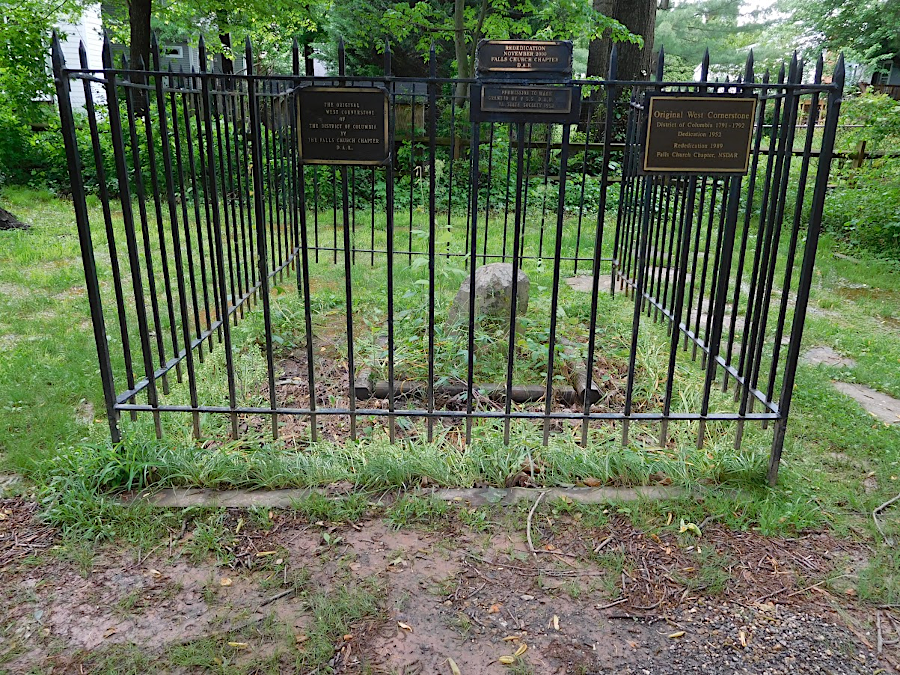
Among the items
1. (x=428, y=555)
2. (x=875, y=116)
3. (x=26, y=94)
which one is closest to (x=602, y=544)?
(x=428, y=555)

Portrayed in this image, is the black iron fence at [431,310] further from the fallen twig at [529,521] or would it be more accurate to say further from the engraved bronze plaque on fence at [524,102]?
the fallen twig at [529,521]

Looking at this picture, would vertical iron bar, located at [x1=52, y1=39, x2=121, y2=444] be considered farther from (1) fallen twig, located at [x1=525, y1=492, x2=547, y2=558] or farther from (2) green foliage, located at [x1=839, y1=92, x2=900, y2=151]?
(2) green foliage, located at [x1=839, y1=92, x2=900, y2=151]

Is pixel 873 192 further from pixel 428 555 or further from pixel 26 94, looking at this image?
pixel 26 94

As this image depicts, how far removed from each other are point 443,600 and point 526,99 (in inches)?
80.5

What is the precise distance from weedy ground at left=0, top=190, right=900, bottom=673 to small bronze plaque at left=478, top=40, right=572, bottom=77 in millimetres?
1817

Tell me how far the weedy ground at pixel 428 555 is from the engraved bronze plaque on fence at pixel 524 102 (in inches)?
64.6

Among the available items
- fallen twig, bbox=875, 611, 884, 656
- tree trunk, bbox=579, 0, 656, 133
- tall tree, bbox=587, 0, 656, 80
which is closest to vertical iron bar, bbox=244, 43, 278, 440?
fallen twig, bbox=875, 611, 884, 656

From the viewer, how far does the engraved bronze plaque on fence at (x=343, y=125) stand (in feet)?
8.95

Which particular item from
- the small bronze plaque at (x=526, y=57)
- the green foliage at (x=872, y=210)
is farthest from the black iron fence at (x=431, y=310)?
the green foliage at (x=872, y=210)

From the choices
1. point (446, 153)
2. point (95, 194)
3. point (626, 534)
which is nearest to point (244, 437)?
point (626, 534)

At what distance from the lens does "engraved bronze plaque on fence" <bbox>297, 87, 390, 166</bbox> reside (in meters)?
2.73

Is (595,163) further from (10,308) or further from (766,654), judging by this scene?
(766,654)

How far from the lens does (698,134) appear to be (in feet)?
9.34

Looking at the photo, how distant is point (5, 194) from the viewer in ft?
36.1
